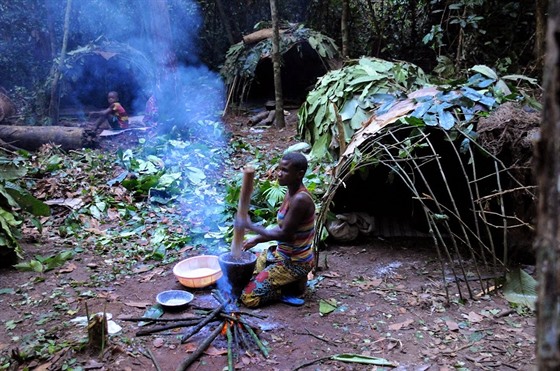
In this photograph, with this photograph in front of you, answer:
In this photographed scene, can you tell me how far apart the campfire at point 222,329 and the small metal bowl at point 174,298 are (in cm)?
23

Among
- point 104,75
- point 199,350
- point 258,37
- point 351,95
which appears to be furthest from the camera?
point 104,75

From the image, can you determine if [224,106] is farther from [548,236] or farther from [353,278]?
[548,236]

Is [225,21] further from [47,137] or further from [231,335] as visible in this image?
[231,335]

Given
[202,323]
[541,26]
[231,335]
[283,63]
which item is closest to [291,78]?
[283,63]

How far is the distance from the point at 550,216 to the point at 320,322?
2.93 meters

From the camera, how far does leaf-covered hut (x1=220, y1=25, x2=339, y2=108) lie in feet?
36.6

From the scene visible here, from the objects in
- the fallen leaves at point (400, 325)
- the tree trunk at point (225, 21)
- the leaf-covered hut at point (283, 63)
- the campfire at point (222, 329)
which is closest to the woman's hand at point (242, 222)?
the campfire at point (222, 329)

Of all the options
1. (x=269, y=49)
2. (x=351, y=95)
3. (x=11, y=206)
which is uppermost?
(x=269, y=49)

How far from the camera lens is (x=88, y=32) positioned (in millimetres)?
13438

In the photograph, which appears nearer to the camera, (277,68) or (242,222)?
(242,222)

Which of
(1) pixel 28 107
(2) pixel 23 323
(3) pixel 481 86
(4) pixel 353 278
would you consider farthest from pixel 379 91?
(1) pixel 28 107

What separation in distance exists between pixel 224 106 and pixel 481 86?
27.3 ft

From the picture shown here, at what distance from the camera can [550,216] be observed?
0.93m

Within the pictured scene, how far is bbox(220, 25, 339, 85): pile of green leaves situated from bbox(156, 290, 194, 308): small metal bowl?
8.08 meters
